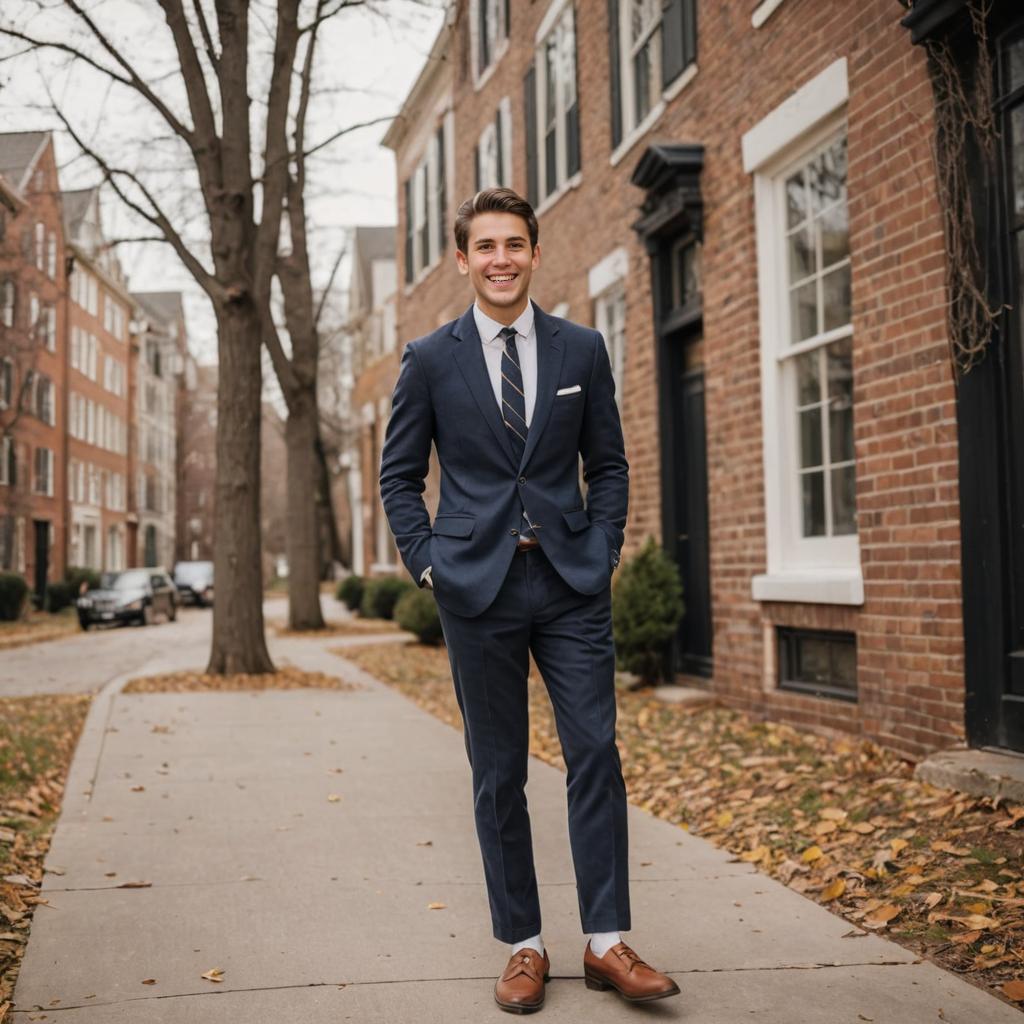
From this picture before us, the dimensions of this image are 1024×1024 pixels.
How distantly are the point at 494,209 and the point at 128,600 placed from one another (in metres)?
27.0

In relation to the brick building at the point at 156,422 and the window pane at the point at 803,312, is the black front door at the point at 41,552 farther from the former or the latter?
the window pane at the point at 803,312

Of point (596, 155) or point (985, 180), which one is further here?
point (596, 155)

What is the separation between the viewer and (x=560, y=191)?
13.5 metres

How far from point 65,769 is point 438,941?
14.6 ft

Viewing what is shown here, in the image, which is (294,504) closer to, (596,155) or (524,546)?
(596,155)

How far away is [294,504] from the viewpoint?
2194 cm

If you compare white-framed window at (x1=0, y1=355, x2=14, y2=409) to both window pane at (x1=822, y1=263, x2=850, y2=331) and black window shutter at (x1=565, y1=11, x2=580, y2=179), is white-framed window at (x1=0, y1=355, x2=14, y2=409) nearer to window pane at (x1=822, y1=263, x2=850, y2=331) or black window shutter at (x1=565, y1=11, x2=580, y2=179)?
black window shutter at (x1=565, y1=11, x2=580, y2=179)

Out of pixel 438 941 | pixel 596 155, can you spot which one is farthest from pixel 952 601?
pixel 596 155

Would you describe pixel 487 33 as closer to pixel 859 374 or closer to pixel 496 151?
pixel 496 151

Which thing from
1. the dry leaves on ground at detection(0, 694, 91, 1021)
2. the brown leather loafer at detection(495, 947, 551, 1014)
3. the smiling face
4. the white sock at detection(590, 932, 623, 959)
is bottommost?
the dry leaves on ground at detection(0, 694, 91, 1021)

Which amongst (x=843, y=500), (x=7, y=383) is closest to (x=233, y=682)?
(x=843, y=500)

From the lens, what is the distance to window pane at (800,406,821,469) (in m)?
7.89

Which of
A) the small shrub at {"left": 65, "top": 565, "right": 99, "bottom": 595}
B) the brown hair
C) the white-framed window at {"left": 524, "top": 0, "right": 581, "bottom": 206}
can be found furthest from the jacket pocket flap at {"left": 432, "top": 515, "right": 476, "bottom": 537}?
the small shrub at {"left": 65, "top": 565, "right": 99, "bottom": 595}

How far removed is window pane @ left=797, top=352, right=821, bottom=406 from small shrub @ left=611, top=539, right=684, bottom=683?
2.04 metres
